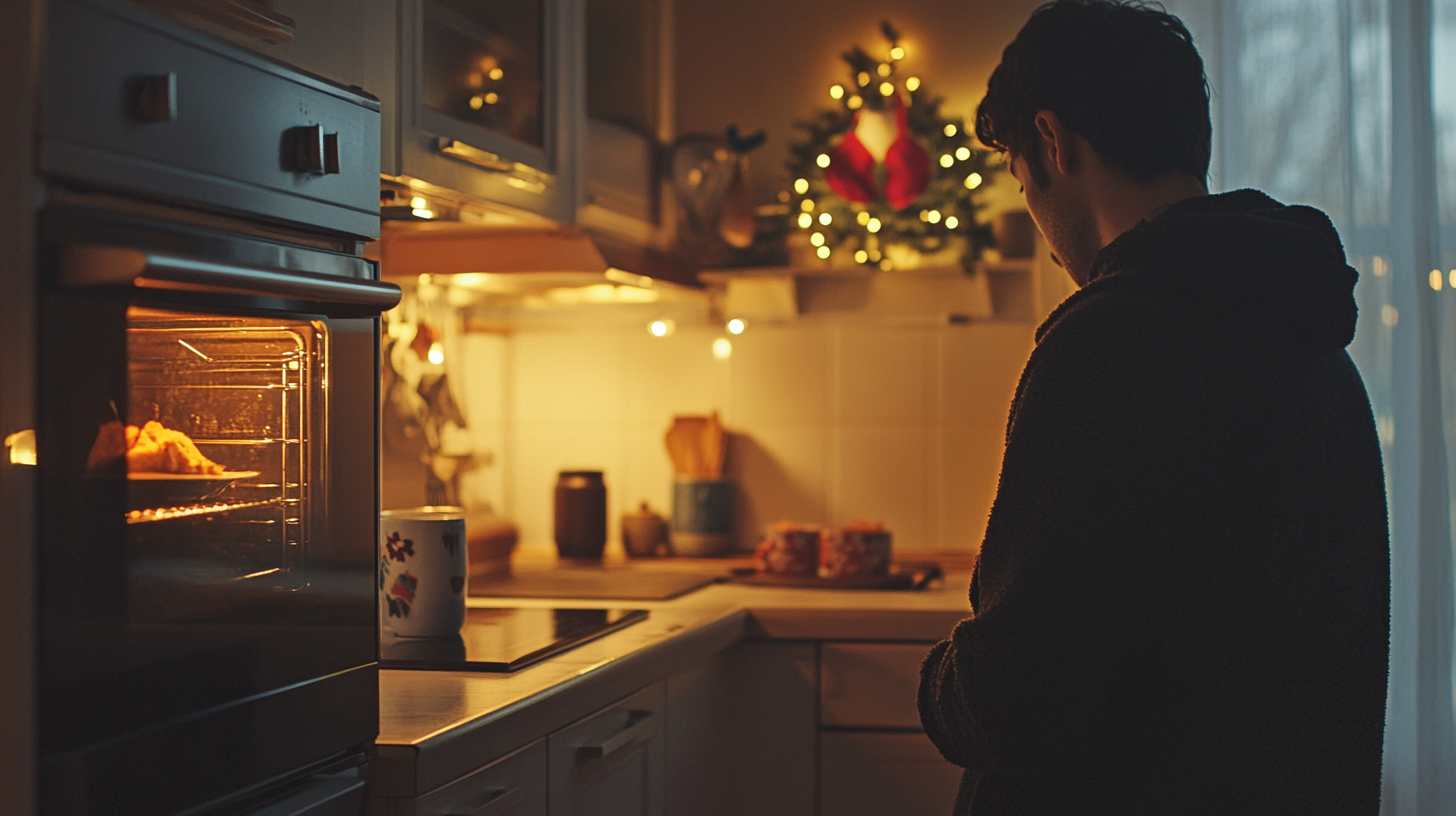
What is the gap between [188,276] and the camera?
806 mm

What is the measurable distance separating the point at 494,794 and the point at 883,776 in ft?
3.18

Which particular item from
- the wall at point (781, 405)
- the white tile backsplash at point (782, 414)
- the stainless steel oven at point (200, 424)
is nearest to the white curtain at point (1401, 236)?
the wall at point (781, 405)

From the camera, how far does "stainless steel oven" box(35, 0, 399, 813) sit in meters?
0.77

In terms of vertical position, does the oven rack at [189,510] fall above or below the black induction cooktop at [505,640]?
above

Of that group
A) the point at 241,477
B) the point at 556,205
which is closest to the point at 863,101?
the point at 556,205

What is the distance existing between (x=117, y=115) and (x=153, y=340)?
151 millimetres

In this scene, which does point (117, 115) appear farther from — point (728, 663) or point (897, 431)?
point (897, 431)

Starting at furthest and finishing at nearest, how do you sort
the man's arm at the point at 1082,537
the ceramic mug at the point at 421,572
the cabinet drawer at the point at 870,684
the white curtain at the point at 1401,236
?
the white curtain at the point at 1401,236 → the cabinet drawer at the point at 870,684 → the ceramic mug at the point at 421,572 → the man's arm at the point at 1082,537

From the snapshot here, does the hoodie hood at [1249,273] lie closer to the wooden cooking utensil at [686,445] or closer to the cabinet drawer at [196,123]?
the cabinet drawer at [196,123]

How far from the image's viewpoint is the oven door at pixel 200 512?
0.77 metres

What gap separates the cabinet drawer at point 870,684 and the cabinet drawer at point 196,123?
120 cm

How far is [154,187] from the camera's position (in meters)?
0.83

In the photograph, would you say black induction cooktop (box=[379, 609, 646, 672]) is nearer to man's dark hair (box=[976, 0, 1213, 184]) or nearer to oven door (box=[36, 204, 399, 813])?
oven door (box=[36, 204, 399, 813])

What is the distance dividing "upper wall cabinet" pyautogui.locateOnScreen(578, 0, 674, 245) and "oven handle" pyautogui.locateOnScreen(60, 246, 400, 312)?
1.12 m
